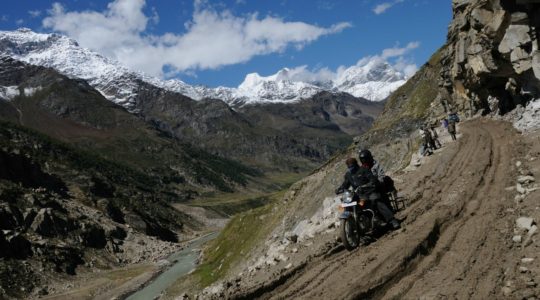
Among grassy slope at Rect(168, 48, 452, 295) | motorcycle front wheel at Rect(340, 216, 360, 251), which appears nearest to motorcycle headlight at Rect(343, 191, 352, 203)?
motorcycle front wheel at Rect(340, 216, 360, 251)

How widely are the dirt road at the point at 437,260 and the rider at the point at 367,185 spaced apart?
2.59 feet

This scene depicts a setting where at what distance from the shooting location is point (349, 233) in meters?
17.8

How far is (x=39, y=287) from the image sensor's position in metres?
112

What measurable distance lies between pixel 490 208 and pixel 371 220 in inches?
180

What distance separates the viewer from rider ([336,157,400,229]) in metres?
18.1

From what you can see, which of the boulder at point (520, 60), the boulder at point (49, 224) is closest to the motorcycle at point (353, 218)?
the boulder at point (520, 60)

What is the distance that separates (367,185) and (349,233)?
71.0 inches

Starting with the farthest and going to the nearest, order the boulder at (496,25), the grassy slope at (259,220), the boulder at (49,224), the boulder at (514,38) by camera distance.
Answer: the boulder at (49,224) → the grassy slope at (259,220) → the boulder at (496,25) → the boulder at (514,38)

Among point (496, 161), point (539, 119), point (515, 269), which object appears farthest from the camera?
point (539, 119)

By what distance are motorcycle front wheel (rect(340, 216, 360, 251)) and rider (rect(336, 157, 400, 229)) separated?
1.08m

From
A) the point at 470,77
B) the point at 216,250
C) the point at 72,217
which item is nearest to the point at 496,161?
the point at 470,77

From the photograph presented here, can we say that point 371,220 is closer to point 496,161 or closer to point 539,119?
point 496,161

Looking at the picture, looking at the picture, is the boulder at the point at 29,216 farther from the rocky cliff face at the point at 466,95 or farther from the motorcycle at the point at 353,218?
the motorcycle at the point at 353,218

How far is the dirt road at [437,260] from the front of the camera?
12969 mm
